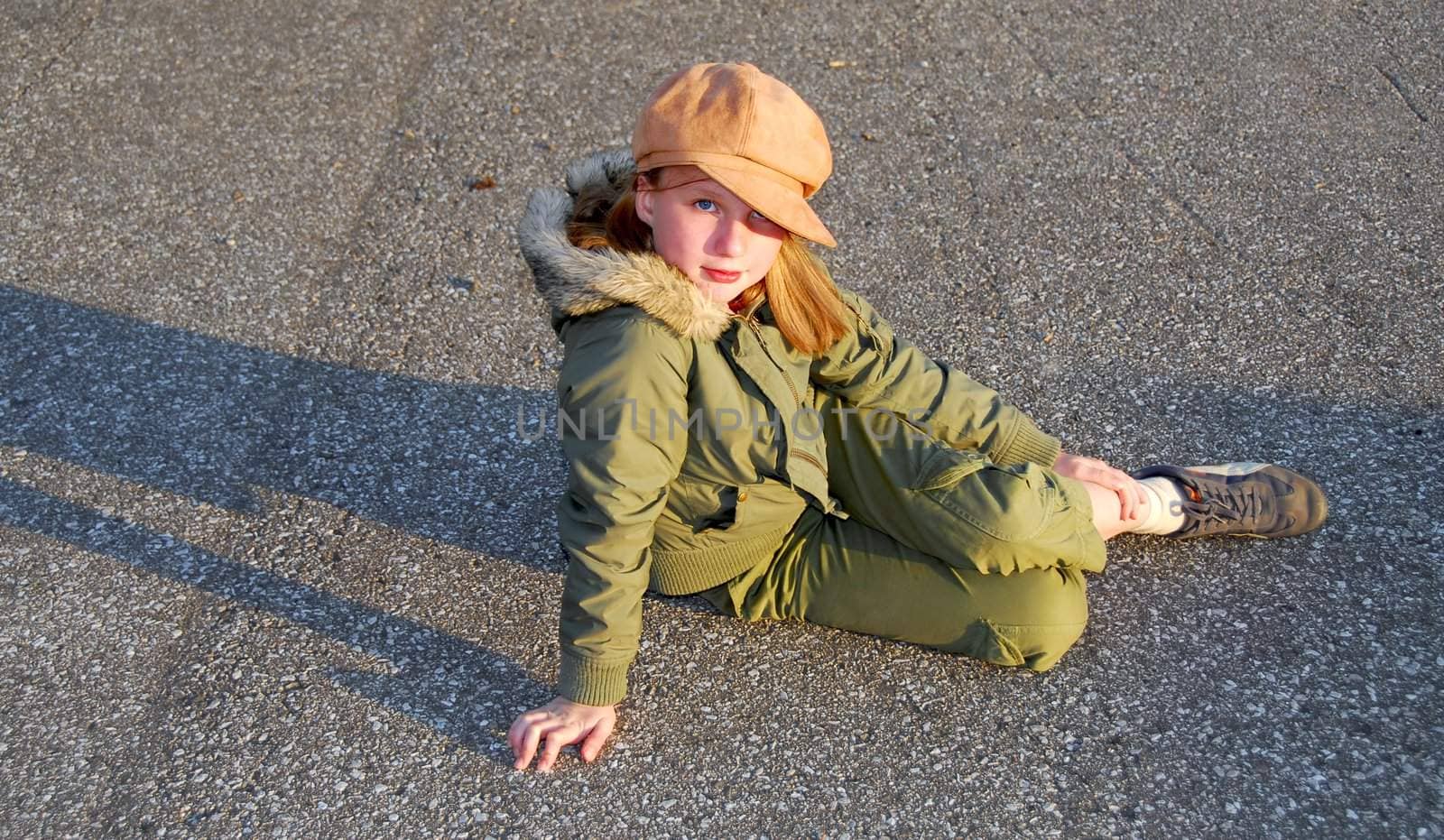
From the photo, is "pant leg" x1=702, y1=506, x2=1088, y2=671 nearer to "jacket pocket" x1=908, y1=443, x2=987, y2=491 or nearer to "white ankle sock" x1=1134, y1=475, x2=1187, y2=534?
"jacket pocket" x1=908, y1=443, x2=987, y2=491

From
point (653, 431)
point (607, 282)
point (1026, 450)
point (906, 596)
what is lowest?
point (906, 596)

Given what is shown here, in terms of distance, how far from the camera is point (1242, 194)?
168 inches

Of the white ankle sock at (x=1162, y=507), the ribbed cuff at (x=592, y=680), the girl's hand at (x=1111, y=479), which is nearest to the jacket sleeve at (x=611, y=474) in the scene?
the ribbed cuff at (x=592, y=680)

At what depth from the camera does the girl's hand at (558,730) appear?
256 centimetres

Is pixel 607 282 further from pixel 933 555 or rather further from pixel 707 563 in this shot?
pixel 933 555

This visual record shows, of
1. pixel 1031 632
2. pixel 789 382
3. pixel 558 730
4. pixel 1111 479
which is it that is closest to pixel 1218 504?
pixel 1111 479

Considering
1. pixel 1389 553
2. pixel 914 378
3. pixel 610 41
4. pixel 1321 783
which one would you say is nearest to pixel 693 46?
pixel 610 41

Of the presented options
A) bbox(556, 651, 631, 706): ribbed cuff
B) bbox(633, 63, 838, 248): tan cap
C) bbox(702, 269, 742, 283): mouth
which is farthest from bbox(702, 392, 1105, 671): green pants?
bbox(633, 63, 838, 248): tan cap

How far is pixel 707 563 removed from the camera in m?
2.78

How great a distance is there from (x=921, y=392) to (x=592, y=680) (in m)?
1.05

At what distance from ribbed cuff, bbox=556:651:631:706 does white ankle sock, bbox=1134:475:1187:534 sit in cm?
134

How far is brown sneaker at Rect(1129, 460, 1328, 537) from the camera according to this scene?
9.96 ft

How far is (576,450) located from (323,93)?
301 centimetres

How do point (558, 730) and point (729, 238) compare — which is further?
point (558, 730)
